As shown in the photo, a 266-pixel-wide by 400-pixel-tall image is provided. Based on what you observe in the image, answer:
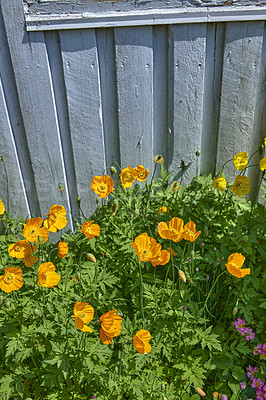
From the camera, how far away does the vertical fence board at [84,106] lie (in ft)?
7.11

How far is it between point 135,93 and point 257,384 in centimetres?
184

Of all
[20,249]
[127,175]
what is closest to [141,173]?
[127,175]

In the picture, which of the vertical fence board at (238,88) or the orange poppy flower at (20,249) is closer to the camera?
the orange poppy flower at (20,249)

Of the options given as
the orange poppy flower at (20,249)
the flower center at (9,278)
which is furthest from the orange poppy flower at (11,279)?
the orange poppy flower at (20,249)

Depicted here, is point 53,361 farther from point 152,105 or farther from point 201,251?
point 152,105

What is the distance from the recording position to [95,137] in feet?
7.98

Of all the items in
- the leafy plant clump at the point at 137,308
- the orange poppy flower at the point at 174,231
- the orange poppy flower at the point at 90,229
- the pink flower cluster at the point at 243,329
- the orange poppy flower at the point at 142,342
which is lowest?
the pink flower cluster at the point at 243,329

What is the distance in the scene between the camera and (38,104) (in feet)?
7.59

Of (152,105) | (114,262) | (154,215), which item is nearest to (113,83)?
(152,105)

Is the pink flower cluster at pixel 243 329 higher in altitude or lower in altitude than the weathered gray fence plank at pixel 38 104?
lower

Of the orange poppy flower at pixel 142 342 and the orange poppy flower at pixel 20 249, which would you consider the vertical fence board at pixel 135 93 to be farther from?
the orange poppy flower at pixel 142 342

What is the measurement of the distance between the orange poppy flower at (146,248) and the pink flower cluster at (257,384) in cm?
99

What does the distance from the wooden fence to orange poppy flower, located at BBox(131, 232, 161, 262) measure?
1029 millimetres

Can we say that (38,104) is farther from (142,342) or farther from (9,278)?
(142,342)
